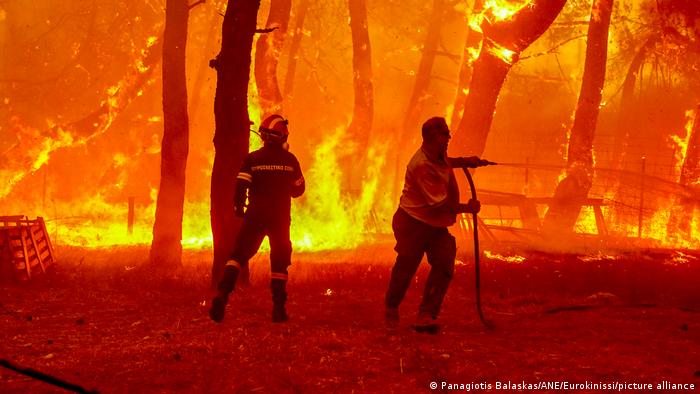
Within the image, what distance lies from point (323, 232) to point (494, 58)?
18.1ft

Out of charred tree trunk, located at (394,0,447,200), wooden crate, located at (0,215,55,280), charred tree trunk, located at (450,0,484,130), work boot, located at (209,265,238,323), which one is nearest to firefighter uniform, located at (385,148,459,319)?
work boot, located at (209,265,238,323)

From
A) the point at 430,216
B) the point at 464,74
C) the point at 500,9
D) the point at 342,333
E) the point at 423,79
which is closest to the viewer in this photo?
the point at 430,216

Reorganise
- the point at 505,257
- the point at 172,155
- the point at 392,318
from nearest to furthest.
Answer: the point at 392,318 → the point at 172,155 → the point at 505,257

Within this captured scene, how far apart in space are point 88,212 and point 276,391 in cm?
1823

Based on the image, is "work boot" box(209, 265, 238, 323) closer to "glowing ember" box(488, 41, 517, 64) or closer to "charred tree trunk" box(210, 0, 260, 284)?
"charred tree trunk" box(210, 0, 260, 284)

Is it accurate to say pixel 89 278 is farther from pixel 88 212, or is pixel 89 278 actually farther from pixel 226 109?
pixel 88 212

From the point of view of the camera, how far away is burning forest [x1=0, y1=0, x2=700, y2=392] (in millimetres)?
6359

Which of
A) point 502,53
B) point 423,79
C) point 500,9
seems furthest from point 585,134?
point 500,9

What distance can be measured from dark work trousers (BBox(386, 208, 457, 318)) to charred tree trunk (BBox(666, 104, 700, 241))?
14065 mm

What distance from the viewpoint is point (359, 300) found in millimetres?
9648

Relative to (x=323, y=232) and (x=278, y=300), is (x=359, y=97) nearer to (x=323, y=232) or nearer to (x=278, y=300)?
(x=323, y=232)

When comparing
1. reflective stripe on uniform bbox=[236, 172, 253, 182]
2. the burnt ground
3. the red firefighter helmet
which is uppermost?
the red firefighter helmet

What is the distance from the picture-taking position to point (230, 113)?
1006cm

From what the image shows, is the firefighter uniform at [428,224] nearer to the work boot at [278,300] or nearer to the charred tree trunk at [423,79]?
the work boot at [278,300]
